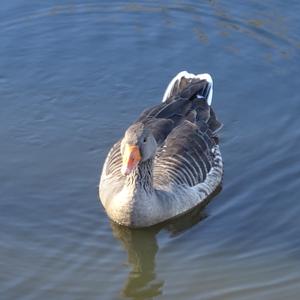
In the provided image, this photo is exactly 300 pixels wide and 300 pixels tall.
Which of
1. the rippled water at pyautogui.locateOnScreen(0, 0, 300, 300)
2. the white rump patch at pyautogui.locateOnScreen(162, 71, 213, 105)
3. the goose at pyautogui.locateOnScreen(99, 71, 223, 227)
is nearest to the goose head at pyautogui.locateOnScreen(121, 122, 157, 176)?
the goose at pyautogui.locateOnScreen(99, 71, 223, 227)

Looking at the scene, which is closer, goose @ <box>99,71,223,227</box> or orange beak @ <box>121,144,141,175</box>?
orange beak @ <box>121,144,141,175</box>

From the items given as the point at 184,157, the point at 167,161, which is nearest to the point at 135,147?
the point at 167,161

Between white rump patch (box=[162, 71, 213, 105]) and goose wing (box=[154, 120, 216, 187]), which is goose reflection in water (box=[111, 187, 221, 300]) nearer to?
goose wing (box=[154, 120, 216, 187])

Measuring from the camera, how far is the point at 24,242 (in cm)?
1082

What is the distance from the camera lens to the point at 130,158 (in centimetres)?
1084

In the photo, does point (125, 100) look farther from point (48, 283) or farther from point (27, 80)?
point (48, 283)

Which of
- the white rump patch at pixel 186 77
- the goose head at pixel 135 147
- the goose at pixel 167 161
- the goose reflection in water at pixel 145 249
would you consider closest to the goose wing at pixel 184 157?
the goose at pixel 167 161

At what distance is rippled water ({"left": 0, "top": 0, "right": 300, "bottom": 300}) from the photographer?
33.8 feet

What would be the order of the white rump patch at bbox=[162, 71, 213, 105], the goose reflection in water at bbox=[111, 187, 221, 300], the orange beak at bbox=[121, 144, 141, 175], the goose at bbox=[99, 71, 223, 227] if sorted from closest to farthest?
1. the goose reflection in water at bbox=[111, 187, 221, 300]
2. the orange beak at bbox=[121, 144, 141, 175]
3. the goose at bbox=[99, 71, 223, 227]
4. the white rump patch at bbox=[162, 71, 213, 105]

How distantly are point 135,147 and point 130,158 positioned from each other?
0.46 ft

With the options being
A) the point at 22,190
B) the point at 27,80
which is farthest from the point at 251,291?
the point at 27,80

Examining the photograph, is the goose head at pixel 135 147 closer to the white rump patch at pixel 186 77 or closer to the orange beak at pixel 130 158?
the orange beak at pixel 130 158

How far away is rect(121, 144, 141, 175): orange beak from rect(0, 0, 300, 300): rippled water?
90 centimetres

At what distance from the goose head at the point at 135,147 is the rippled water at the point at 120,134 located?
36.5 inches
